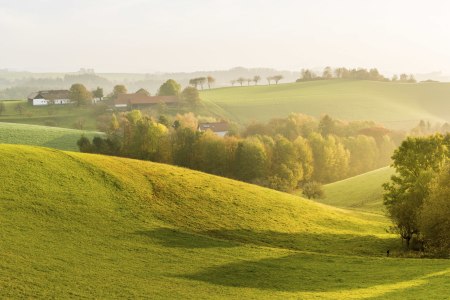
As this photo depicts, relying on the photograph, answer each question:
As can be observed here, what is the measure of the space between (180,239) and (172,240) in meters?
0.99

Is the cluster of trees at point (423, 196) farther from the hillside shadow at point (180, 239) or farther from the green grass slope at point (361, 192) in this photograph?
the green grass slope at point (361, 192)

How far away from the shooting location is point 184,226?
53.0 m

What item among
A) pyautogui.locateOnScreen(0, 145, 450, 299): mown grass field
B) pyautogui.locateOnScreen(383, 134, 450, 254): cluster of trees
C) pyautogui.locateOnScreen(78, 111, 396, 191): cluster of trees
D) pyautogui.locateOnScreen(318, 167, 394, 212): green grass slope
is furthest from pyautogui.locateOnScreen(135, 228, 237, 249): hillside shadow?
pyautogui.locateOnScreen(78, 111, 396, 191): cluster of trees

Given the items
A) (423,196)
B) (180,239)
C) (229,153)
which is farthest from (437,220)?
(229,153)

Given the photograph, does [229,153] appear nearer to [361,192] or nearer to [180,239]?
[361,192]

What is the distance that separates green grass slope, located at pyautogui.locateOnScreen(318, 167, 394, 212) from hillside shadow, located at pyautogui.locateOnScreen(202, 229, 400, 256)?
102 ft

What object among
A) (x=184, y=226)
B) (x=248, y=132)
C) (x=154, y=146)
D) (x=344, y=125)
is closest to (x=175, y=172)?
(x=184, y=226)

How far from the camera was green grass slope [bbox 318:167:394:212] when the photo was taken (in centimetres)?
9329

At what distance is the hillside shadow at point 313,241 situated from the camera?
5178 cm

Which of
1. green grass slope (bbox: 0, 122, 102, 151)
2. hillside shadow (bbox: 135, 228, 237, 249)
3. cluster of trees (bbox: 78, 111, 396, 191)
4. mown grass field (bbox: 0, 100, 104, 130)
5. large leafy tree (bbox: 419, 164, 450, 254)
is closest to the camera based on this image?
hillside shadow (bbox: 135, 228, 237, 249)

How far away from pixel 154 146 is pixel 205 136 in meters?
13.0

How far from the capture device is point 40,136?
133 metres

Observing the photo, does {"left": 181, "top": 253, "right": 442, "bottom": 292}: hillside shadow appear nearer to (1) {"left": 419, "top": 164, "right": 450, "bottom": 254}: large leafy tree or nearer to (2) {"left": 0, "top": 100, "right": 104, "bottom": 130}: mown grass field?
(1) {"left": 419, "top": 164, "right": 450, "bottom": 254}: large leafy tree

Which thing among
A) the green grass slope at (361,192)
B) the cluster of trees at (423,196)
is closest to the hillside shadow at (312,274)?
the cluster of trees at (423,196)
